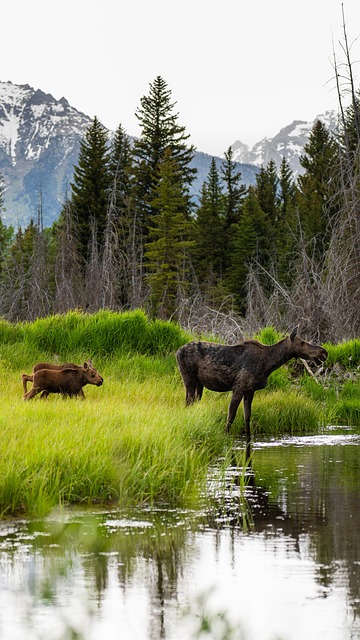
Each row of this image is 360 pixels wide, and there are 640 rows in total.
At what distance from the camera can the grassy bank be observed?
699 cm

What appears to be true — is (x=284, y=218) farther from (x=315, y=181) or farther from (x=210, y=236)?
(x=210, y=236)

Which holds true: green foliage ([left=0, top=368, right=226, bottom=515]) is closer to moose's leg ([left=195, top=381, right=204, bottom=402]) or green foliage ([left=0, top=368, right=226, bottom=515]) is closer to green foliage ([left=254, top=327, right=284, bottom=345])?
moose's leg ([left=195, top=381, right=204, bottom=402])

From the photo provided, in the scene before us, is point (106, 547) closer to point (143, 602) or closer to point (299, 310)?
point (143, 602)

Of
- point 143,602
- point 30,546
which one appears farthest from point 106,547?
point 143,602

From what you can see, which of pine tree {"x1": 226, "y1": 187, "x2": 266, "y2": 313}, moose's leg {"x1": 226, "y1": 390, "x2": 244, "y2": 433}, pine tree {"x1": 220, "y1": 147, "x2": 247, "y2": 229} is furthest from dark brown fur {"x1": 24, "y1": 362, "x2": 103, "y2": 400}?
pine tree {"x1": 220, "y1": 147, "x2": 247, "y2": 229}

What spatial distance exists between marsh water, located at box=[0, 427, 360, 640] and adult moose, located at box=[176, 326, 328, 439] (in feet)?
12.6

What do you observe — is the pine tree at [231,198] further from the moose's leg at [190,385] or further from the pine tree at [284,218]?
the moose's leg at [190,385]

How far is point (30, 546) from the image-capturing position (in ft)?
17.9

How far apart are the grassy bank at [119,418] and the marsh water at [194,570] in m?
0.37

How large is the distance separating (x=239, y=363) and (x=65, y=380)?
2.72m

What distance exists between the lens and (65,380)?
12.5 m

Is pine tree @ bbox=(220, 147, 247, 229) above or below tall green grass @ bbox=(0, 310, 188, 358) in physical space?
above

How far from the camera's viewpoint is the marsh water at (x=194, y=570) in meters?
4.10

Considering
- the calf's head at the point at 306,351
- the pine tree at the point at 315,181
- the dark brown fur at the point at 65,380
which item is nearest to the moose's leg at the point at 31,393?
the dark brown fur at the point at 65,380
